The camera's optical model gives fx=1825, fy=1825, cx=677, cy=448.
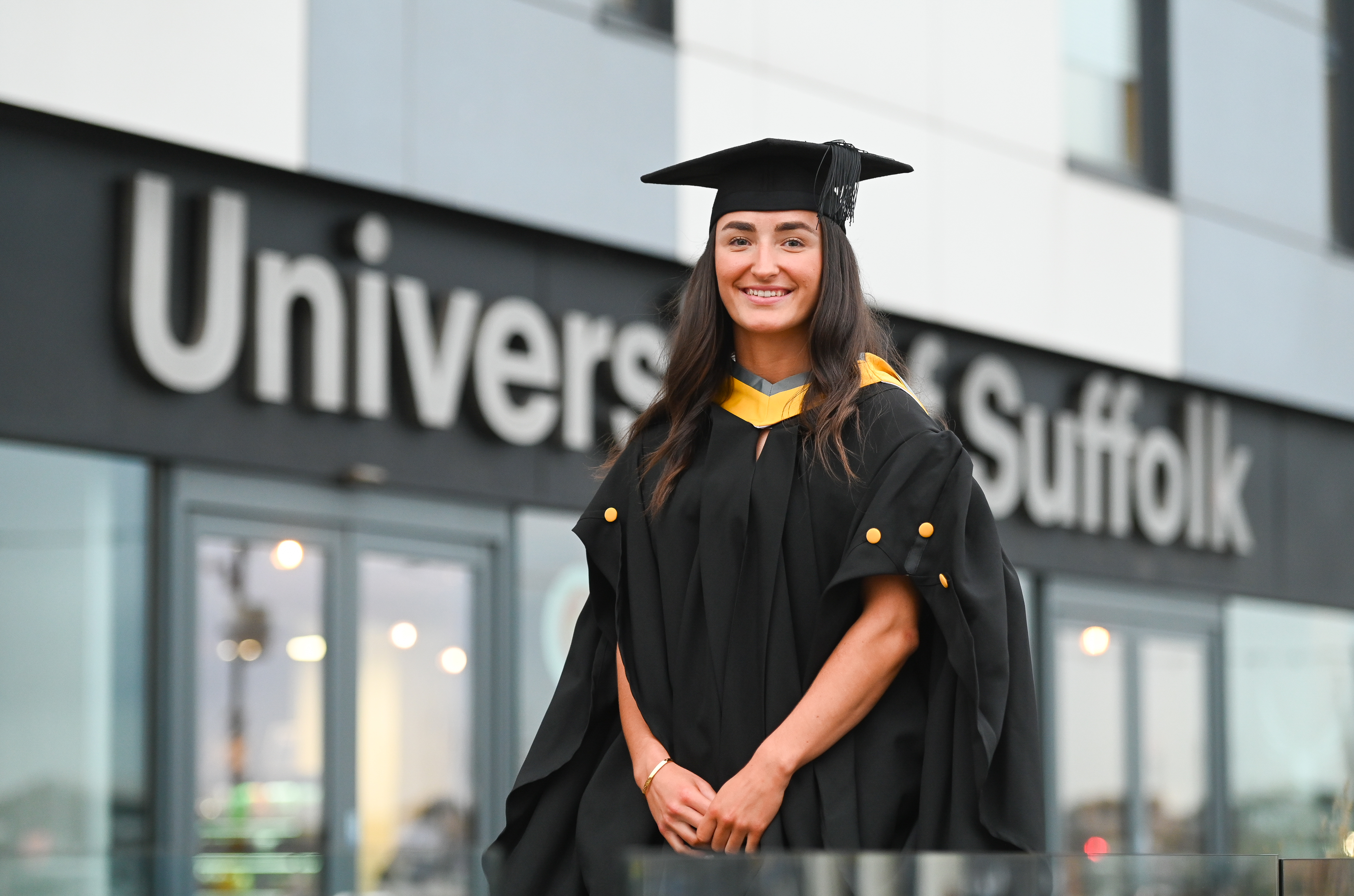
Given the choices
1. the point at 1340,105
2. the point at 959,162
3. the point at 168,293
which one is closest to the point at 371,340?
the point at 168,293

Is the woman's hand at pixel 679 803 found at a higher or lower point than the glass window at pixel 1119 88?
lower

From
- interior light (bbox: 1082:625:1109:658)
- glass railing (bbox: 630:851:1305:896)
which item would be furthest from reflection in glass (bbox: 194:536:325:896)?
glass railing (bbox: 630:851:1305:896)

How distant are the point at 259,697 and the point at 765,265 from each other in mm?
5135

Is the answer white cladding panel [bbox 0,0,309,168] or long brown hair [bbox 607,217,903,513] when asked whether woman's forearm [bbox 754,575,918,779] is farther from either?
white cladding panel [bbox 0,0,309,168]

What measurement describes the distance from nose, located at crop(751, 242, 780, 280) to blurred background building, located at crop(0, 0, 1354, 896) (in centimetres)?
284

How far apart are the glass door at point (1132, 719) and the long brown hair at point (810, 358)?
8.15 m

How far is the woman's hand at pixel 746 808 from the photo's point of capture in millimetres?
2516

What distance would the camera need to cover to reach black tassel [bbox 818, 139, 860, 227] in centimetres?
275

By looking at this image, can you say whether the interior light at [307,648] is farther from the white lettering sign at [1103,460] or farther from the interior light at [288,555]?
the white lettering sign at [1103,460]

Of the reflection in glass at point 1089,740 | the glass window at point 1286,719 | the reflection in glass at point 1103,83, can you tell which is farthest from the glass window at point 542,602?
the glass window at point 1286,719

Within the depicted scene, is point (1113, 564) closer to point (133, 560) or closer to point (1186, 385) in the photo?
point (1186, 385)

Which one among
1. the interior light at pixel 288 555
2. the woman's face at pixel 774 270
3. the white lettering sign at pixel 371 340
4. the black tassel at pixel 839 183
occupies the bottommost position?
the interior light at pixel 288 555

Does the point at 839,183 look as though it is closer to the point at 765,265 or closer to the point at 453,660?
the point at 765,265

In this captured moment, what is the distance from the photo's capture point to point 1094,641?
11047mm
